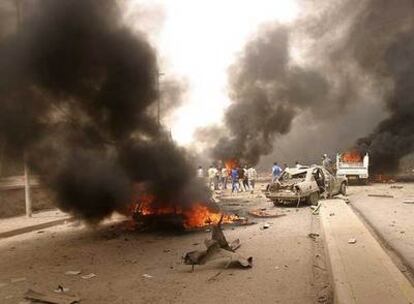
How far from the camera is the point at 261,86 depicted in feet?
106

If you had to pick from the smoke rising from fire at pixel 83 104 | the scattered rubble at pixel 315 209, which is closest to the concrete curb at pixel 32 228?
the smoke rising from fire at pixel 83 104

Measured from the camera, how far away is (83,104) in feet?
35.2

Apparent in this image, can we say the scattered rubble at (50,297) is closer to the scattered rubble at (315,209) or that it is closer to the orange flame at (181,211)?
the orange flame at (181,211)

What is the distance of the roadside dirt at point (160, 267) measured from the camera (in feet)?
19.6

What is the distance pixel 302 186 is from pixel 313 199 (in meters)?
0.98

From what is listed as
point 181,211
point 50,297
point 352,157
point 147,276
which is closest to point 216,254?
point 147,276

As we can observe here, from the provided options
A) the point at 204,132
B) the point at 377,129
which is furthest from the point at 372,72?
the point at 204,132

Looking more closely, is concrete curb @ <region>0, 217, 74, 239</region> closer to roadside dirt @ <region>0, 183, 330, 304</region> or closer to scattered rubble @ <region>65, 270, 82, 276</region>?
roadside dirt @ <region>0, 183, 330, 304</region>

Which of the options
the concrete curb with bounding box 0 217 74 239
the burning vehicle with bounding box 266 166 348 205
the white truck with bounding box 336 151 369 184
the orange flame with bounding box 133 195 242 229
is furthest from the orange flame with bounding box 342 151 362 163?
the concrete curb with bounding box 0 217 74 239

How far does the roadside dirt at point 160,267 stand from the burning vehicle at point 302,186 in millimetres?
4492

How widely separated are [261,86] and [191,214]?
70.3 feet

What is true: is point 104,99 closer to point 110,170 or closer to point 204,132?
point 110,170

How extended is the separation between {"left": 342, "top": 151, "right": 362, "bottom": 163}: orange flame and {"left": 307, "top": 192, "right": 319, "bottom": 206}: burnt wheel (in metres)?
12.6

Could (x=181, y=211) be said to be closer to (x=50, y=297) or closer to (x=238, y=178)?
(x=50, y=297)
